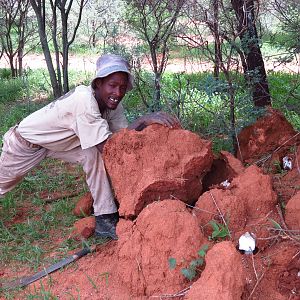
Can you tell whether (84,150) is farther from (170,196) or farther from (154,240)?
(154,240)

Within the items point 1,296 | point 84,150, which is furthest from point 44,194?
point 1,296

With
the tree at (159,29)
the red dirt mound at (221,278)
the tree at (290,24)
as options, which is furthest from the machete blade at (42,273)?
the tree at (290,24)

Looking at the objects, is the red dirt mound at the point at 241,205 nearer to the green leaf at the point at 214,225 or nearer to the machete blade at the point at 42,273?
the green leaf at the point at 214,225

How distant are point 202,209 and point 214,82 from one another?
1.73 m

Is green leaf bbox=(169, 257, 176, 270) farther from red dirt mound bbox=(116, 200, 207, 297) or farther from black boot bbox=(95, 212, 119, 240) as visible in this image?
black boot bbox=(95, 212, 119, 240)

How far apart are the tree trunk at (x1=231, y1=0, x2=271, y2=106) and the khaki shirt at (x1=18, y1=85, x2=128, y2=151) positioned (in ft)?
4.62

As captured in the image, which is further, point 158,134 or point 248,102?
point 248,102

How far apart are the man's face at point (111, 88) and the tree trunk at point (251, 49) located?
130 centimetres

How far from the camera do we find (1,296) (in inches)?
133

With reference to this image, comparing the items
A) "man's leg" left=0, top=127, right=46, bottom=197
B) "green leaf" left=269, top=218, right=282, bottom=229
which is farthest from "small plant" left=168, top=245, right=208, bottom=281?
"man's leg" left=0, top=127, right=46, bottom=197

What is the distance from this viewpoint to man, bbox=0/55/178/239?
Result: 372 cm

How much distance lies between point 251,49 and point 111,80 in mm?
1949

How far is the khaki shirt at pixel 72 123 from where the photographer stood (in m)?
3.69

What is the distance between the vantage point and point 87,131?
3707 millimetres
